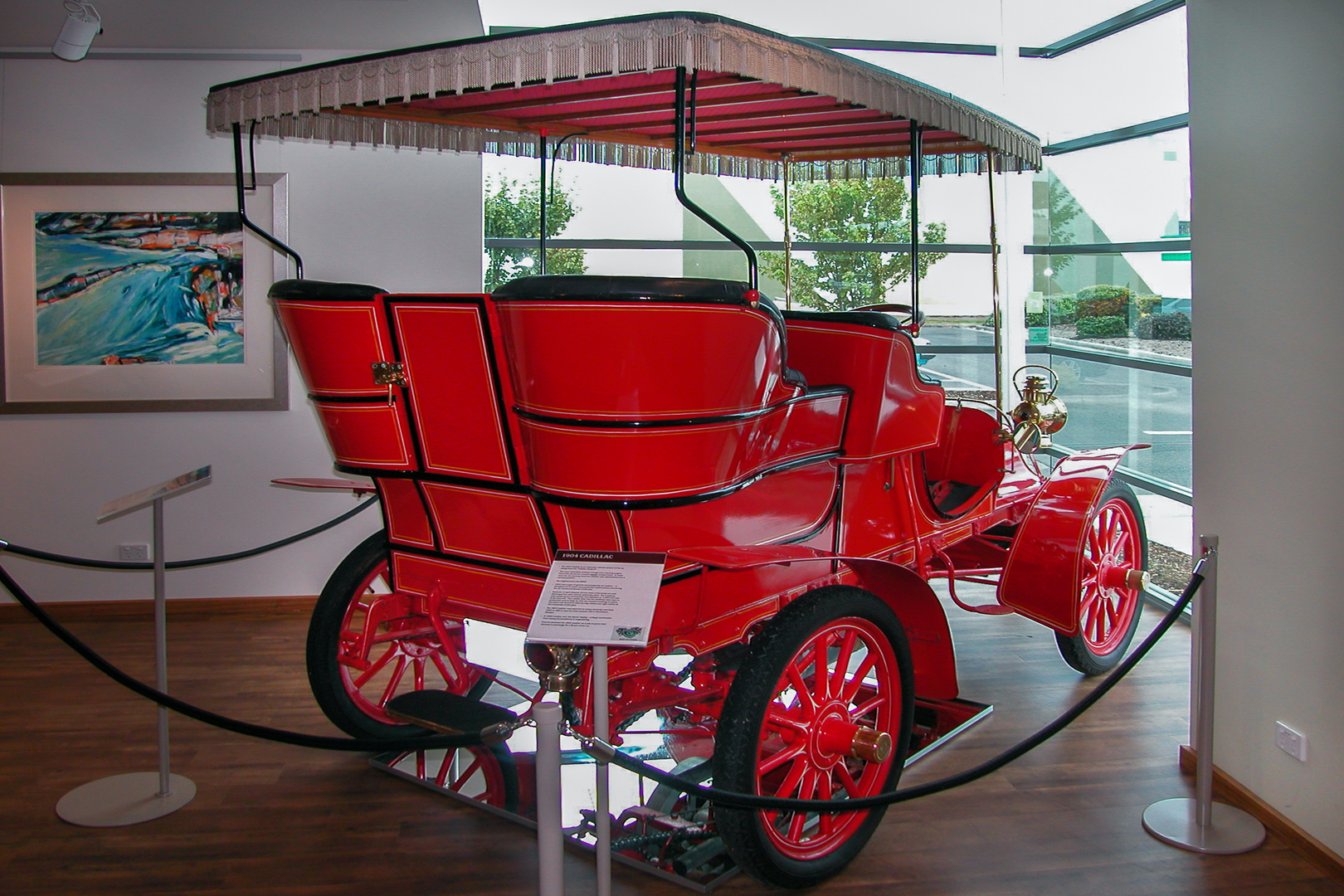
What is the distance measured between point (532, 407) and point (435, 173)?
294 cm

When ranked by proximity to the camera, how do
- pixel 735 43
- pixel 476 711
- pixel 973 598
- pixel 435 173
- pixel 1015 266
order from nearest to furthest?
pixel 735 43, pixel 476 711, pixel 435 173, pixel 973 598, pixel 1015 266

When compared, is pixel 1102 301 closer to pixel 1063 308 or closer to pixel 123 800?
pixel 1063 308

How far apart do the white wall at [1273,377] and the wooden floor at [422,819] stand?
370 mm

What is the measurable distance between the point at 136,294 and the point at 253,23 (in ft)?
4.52

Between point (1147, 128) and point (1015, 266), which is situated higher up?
point (1147, 128)

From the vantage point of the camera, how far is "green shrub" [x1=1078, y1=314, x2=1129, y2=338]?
5.72m

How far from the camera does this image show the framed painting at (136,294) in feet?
15.9

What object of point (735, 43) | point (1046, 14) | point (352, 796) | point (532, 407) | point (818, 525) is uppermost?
point (1046, 14)

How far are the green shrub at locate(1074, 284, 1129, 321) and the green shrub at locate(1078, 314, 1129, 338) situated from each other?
0.02m

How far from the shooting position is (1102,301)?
593 cm

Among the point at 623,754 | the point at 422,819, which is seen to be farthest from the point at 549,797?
the point at 422,819

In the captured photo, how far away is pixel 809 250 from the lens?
21.7ft

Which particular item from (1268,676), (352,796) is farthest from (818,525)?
(352,796)

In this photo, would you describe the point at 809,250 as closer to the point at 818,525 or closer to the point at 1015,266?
the point at 1015,266
